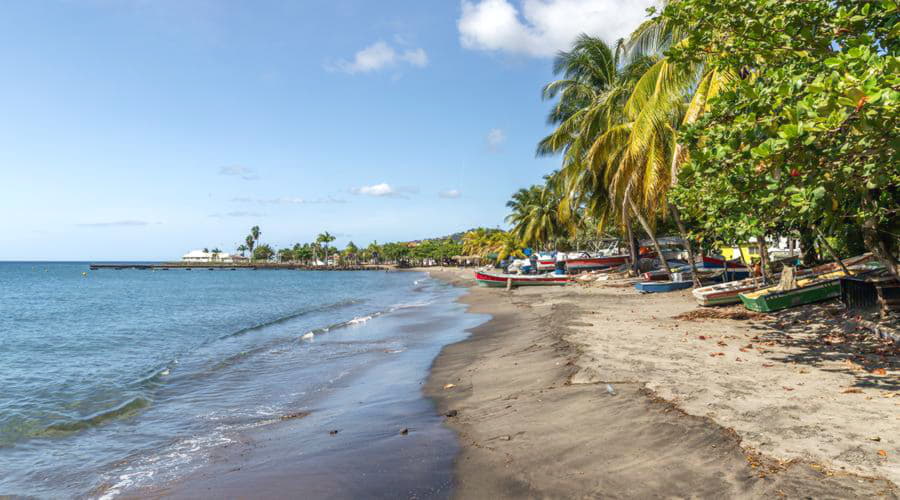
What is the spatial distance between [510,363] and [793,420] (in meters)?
5.53

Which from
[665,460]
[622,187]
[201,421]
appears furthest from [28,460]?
[622,187]

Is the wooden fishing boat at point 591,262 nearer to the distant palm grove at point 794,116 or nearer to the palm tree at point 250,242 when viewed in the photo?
the distant palm grove at point 794,116

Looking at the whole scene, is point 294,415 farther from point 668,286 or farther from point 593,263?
point 593,263

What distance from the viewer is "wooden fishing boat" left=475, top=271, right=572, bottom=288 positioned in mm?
31594

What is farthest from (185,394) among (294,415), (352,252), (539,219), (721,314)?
(352,252)

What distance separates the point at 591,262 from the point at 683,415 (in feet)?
111

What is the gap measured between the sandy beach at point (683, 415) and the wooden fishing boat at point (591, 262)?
26.8 metres

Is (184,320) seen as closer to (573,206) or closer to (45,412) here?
(45,412)

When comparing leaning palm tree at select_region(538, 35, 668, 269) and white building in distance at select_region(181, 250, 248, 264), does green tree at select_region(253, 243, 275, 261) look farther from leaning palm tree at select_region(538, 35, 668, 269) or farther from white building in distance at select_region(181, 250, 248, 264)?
leaning palm tree at select_region(538, 35, 668, 269)

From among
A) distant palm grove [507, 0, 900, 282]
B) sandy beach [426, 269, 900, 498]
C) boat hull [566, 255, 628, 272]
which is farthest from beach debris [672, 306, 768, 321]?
boat hull [566, 255, 628, 272]

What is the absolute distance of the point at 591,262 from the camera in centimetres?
3816

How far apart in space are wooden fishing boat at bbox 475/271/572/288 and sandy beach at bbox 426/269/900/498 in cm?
2042

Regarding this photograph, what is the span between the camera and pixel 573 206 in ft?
98.8

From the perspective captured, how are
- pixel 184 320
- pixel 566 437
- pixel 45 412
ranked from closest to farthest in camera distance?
pixel 566 437
pixel 45 412
pixel 184 320
